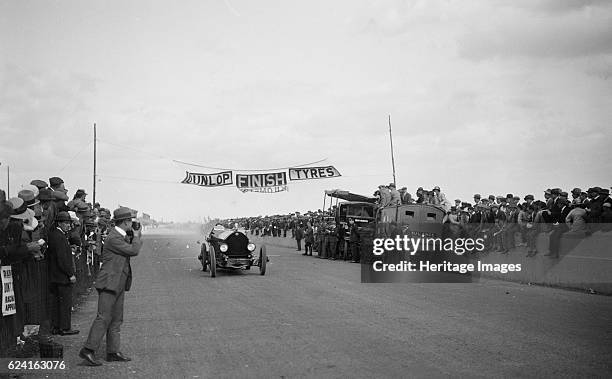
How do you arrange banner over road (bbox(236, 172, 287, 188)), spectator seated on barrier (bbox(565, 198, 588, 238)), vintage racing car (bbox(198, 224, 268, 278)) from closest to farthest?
spectator seated on barrier (bbox(565, 198, 588, 238)) < vintage racing car (bbox(198, 224, 268, 278)) < banner over road (bbox(236, 172, 287, 188))

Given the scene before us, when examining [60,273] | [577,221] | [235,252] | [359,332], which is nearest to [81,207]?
[60,273]

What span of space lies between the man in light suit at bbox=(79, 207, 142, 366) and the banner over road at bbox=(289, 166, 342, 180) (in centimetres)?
2747

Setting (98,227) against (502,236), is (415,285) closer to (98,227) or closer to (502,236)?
(502,236)

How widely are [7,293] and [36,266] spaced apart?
1.44 m

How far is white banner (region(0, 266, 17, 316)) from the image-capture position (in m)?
7.16

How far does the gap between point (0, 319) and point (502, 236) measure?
1409 centimetres

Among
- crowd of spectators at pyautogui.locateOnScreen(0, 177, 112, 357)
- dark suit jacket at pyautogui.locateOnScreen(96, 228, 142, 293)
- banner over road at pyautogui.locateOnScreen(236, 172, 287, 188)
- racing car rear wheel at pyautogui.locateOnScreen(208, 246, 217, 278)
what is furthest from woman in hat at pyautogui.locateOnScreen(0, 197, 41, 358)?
banner over road at pyautogui.locateOnScreen(236, 172, 287, 188)

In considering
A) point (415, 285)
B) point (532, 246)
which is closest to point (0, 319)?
point (415, 285)

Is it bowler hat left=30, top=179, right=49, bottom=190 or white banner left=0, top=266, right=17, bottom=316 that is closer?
white banner left=0, top=266, right=17, bottom=316

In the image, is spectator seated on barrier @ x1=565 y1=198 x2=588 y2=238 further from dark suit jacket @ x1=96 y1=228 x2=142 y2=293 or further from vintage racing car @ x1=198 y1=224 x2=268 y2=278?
dark suit jacket @ x1=96 y1=228 x2=142 y2=293

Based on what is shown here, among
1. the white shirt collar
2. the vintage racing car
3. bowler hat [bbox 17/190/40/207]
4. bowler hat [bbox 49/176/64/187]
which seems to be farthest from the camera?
the vintage racing car

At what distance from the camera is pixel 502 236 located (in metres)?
17.9

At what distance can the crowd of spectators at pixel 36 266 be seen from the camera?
24.1ft

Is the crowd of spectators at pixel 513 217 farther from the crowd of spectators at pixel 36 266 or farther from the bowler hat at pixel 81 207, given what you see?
the crowd of spectators at pixel 36 266
